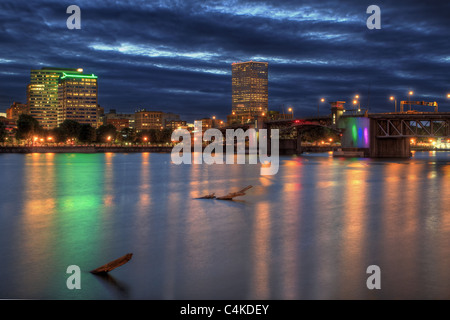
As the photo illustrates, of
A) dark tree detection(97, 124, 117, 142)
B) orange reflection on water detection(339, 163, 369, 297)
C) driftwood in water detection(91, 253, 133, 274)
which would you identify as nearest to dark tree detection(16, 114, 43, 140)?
dark tree detection(97, 124, 117, 142)

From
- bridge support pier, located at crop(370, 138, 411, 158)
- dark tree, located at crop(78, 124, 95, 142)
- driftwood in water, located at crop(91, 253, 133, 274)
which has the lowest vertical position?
driftwood in water, located at crop(91, 253, 133, 274)

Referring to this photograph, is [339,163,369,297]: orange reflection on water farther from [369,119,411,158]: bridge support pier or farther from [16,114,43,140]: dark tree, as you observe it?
[16,114,43,140]: dark tree

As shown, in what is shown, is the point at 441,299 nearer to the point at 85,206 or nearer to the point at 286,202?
the point at 286,202

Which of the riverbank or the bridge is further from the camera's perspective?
the riverbank

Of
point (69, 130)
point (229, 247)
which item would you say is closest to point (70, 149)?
point (69, 130)

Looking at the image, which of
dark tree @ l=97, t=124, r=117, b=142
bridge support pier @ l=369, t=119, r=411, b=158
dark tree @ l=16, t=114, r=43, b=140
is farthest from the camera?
dark tree @ l=97, t=124, r=117, b=142

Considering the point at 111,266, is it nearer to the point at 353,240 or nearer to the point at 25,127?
the point at 353,240

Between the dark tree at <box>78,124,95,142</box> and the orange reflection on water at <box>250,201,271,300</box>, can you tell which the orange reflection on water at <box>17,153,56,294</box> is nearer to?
the orange reflection on water at <box>250,201,271,300</box>

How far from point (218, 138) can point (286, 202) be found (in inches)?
5465

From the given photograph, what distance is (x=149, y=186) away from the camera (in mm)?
35875

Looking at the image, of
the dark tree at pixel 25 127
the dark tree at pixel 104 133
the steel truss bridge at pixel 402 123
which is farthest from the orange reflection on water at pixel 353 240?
the dark tree at pixel 104 133

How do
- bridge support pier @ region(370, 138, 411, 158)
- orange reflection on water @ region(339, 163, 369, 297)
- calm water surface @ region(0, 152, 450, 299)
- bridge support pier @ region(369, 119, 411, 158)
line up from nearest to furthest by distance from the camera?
calm water surface @ region(0, 152, 450, 299), orange reflection on water @ region(339, 163, 369, 297), bridge support pier @ region(369, 119, 411, 158), bridge support pier @ region(370, 138, 411, 158)

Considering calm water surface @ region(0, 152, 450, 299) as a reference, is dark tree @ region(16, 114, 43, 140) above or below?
above
